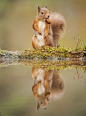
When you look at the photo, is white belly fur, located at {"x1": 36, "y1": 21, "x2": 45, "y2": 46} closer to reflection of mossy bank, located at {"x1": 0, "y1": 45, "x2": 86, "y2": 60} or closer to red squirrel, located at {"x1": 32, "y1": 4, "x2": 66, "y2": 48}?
red squirrel, located at {"x1": 32, "y1": 4, "x2": 66, "y2": 48}

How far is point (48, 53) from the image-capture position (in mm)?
3615

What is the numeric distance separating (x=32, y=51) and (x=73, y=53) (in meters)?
0.87

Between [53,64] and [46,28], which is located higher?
[46,28]

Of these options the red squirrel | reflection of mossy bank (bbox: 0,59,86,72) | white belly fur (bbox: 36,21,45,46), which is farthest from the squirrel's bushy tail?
reflection of mossy bank (bbox: 0,59,86,72)

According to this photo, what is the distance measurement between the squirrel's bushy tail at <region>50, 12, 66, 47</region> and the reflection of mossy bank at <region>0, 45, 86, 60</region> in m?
0.54

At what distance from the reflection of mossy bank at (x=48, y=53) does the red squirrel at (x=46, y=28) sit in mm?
191

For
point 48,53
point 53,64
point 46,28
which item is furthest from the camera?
point 46,28

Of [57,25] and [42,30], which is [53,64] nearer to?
[42,30]

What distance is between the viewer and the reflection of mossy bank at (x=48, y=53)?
3.63 metres

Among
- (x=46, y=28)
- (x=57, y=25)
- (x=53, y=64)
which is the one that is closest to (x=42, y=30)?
(x=46, y=28)

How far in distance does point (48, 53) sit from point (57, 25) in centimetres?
85

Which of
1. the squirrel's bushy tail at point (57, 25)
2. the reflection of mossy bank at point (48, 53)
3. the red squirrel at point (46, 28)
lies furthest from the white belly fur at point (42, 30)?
the squirrel's bushy tail at point (57, 25)

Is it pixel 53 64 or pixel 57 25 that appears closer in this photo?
pixel 53 64

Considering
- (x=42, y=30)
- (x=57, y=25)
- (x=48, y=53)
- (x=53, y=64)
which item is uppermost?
(x=57, y=25)
